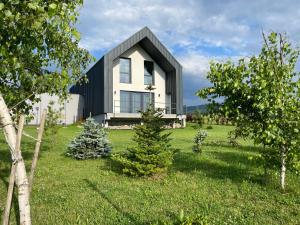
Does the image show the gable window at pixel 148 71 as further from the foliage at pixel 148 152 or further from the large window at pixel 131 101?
the foliage at pixel 148 152

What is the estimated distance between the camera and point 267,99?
8.36m

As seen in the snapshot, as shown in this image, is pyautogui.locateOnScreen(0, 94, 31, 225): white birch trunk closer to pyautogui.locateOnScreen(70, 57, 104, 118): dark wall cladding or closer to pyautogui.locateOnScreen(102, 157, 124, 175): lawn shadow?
pyautogui.locateOnScreen(102, 157, 124, 175): lawn shadow

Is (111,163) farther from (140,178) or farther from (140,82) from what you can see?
(140,82)

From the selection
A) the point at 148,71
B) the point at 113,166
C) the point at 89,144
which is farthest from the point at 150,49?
the point at 113,166

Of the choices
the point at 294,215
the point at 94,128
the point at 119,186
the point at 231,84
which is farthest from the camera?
the point at 94,128

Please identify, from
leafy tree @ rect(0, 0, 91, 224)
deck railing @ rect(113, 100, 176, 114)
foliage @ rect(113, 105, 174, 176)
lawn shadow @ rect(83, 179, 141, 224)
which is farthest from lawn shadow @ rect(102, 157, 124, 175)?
deck railing @ rect(113, 100, 176, 114)

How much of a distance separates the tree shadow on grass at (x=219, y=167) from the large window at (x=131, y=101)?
65.8ft

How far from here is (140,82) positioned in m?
36.8

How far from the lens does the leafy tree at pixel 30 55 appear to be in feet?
17.5

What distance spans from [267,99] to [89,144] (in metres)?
8.46

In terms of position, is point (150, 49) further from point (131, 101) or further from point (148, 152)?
point (148, 152)

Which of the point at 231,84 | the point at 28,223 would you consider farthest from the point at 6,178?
the point at 231,84

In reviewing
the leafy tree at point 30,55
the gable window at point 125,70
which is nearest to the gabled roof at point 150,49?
the gable window at point 125,70

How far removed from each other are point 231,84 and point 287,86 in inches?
51.0
